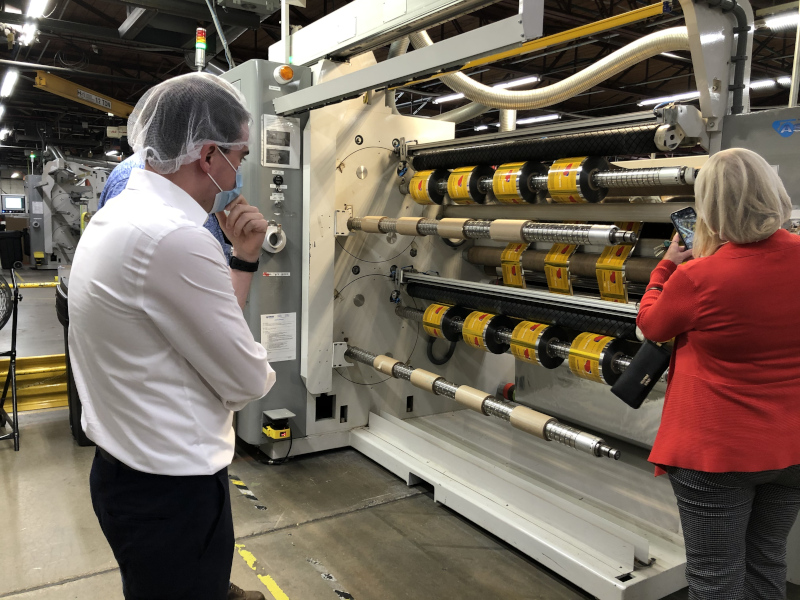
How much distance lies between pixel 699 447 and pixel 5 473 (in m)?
3.31

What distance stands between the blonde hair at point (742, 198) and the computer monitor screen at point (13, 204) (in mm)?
19446

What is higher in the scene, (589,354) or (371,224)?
(371,224)

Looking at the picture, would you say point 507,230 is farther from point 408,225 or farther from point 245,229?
point 245,229

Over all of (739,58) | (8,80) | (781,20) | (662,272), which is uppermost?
(8,80)

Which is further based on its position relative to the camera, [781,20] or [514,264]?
[781,20]

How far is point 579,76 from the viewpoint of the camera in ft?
9.11

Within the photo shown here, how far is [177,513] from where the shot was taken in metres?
1.13

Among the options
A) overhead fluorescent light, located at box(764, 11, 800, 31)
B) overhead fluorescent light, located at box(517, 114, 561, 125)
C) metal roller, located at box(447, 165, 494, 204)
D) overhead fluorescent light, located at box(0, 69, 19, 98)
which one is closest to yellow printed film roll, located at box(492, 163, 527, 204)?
metal roller, located at box(447, 165, 494, 204)

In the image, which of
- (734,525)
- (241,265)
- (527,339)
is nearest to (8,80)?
(527,339)

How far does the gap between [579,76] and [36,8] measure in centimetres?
481

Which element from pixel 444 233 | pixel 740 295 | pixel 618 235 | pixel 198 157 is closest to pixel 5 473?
pixel 444 233

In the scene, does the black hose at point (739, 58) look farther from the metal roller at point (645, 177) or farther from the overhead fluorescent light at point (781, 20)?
the overhead fluorescent light at point (781, 20)

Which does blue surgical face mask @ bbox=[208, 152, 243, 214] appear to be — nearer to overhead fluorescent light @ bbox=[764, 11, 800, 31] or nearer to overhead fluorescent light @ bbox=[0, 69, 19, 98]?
overhead fluorescent light @ bbox=[764, 11, 800, 31]

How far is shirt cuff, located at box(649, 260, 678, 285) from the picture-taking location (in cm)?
169
